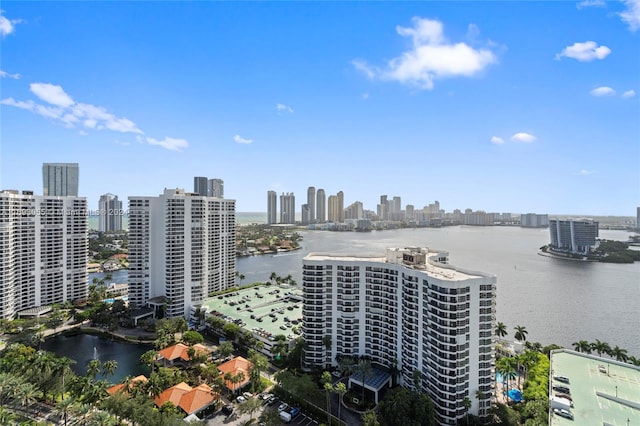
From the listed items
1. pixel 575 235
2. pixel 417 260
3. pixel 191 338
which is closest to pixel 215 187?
pixel 191 338

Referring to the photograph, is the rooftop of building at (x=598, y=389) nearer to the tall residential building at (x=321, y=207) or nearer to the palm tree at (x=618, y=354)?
the palm tree at (x=618, y=354)

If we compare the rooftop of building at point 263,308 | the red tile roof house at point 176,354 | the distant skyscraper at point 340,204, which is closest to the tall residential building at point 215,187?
the rooftop of building at point 263,308

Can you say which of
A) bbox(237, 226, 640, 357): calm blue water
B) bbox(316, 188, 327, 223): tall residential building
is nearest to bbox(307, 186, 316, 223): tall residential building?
bbox(316, 188, 327, 223): tall residential building

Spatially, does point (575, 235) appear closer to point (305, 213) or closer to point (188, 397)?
point (188, 397)

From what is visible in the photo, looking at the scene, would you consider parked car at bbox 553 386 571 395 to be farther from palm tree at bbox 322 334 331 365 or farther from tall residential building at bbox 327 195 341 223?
tall residential building at bbox 327 195 341 223

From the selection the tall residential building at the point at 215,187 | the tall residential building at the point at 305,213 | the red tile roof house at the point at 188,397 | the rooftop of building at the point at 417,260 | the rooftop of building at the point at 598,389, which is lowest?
the red tile roof house at the point at 188,397

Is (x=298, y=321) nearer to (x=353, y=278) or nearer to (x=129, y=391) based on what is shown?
(x=353, y=278)
